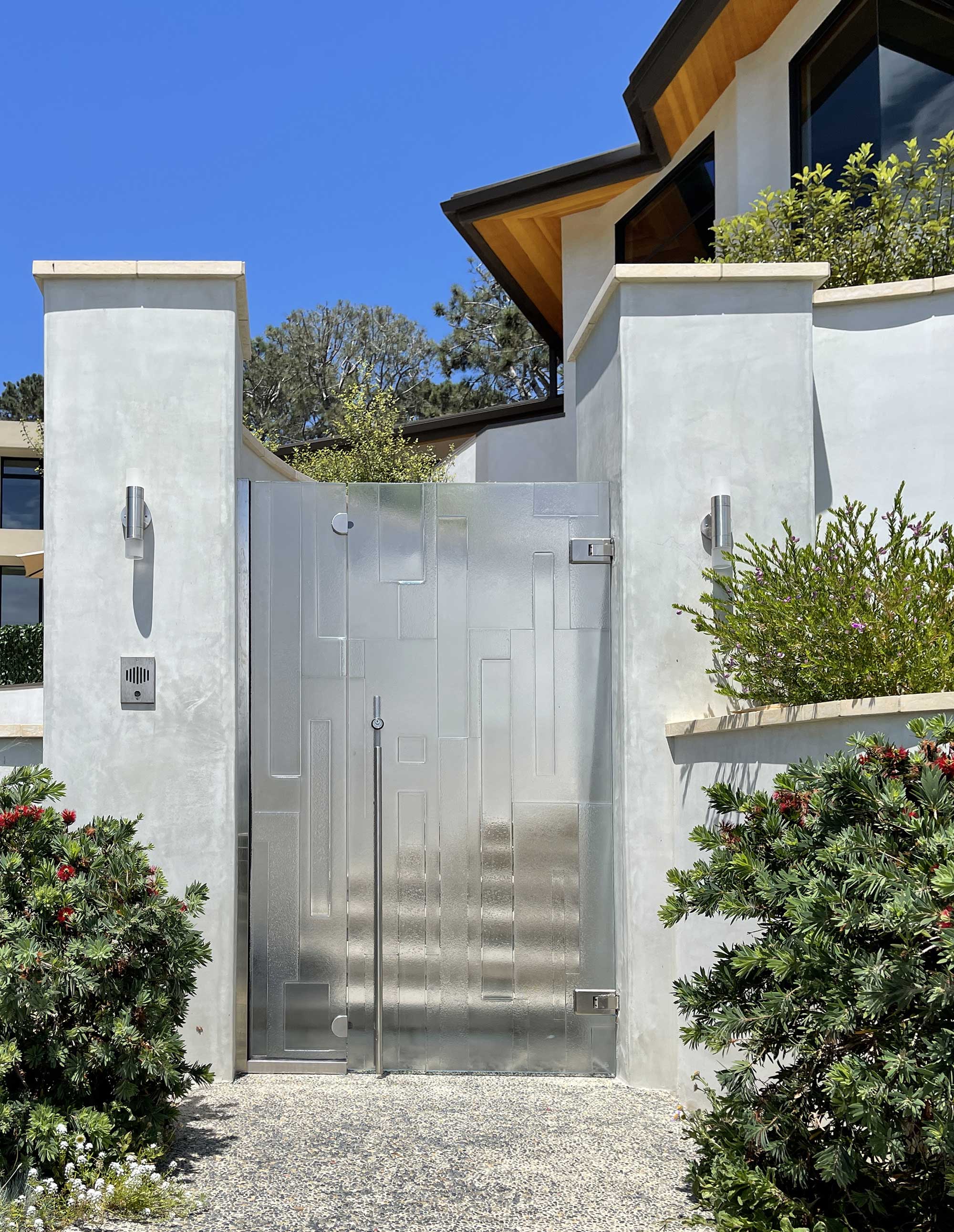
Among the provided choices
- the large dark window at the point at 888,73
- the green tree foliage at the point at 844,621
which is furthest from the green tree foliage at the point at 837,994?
the large dark window at the point at 888,73

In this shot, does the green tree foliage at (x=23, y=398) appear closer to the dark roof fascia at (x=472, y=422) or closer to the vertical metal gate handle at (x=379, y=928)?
the dark roof fascia at (x=472, y=422)

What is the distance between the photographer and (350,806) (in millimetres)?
5215

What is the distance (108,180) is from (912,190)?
28859 mm

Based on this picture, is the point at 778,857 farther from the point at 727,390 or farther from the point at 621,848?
the point at 727,390

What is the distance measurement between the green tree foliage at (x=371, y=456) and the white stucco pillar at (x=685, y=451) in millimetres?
6872

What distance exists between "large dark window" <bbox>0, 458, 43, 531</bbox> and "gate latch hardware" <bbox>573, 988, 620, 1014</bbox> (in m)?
24.6

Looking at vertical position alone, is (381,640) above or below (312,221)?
below

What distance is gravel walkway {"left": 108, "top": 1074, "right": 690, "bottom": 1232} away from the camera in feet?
11.7

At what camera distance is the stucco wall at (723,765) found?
144 inches

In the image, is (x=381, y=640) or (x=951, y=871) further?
(x=381, y=640)

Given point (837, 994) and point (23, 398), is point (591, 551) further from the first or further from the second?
point (23, 398)

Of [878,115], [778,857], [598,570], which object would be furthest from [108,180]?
[778,857]

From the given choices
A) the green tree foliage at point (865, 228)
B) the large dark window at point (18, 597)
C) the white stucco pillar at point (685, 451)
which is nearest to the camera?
the white stucco pillar at point (685, 451)

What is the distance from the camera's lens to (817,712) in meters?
3.85
